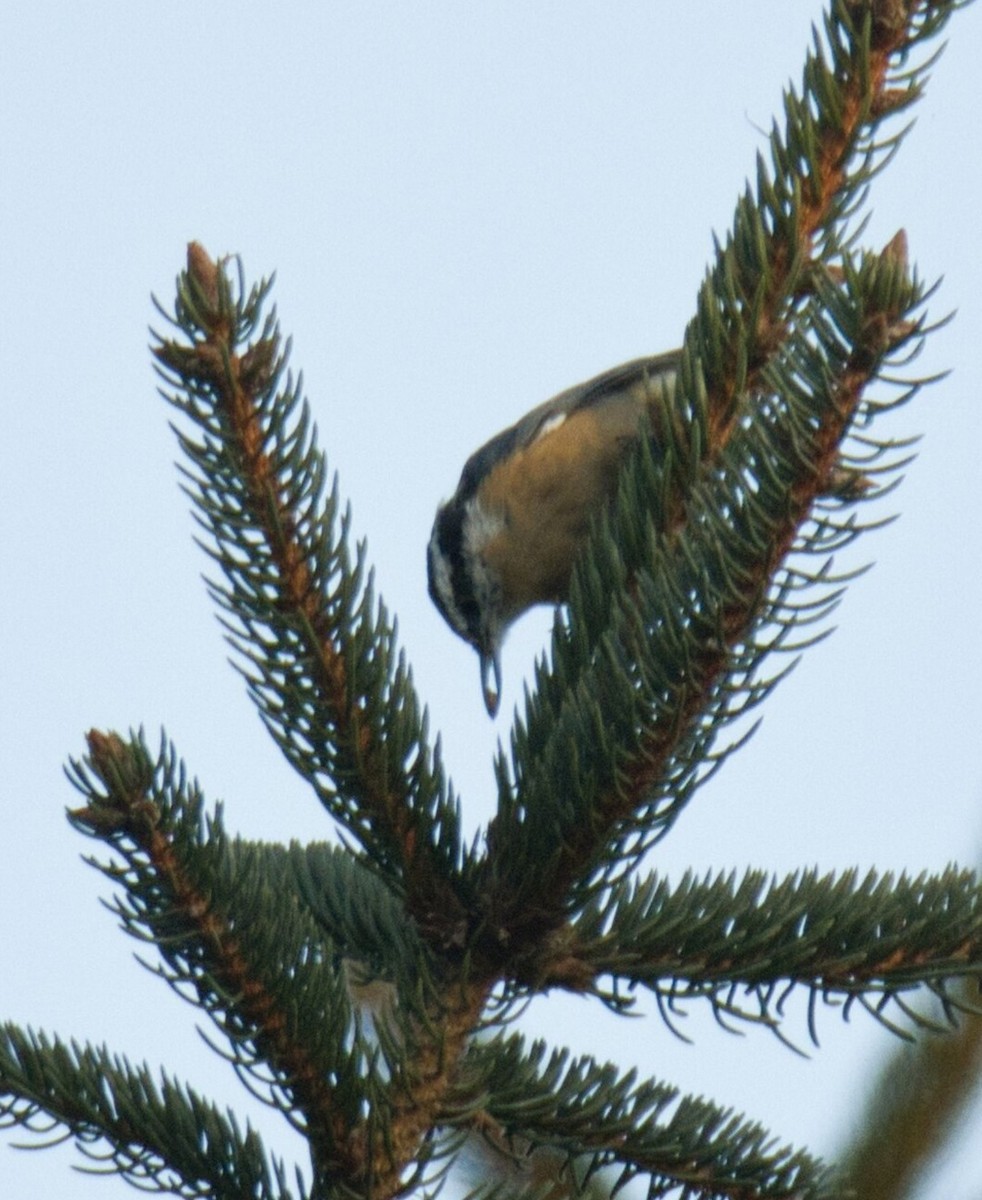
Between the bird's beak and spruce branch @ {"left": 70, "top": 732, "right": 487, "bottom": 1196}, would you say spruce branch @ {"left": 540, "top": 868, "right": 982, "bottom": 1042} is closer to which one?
spruce branch @ {"left": 70, "top": 732, "right": 487, "bottom": 1196}

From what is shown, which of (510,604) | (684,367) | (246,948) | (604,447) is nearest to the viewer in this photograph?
(246,948)

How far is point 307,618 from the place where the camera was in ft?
5.66

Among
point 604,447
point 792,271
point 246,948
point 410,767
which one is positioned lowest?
point 246,948

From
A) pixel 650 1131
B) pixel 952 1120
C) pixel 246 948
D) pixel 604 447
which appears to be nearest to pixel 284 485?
pixel 246 948

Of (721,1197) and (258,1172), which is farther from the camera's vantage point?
(721,1197)

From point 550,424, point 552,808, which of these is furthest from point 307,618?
point 550,424

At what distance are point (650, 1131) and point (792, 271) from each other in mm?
984

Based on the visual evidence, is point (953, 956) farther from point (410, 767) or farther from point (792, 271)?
point (792, 271)

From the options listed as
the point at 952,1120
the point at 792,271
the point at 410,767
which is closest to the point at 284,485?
the point at 410,767

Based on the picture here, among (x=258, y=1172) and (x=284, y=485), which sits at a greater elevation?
(x=284, y=485)

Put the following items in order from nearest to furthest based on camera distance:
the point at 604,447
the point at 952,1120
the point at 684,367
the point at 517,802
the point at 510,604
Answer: the point at 952,1120 < the point at 517,802 < the point at 684,367 < the point at 604,447 < the point at 510,604

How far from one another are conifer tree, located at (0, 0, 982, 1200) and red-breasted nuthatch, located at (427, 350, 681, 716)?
77.7 inches

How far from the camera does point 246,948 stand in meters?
1.60

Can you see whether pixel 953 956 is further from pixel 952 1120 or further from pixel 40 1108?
pixel 40 1108
